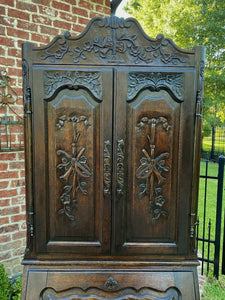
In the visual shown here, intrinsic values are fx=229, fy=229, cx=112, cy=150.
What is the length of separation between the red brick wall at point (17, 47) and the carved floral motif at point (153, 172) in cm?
121

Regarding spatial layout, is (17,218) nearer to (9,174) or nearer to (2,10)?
(9,174)

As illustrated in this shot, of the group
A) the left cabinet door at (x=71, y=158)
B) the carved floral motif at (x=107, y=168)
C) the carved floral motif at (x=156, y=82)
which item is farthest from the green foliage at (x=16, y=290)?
the carved floral motif at (x=156, y=82)

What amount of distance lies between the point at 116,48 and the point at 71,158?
0.72 m

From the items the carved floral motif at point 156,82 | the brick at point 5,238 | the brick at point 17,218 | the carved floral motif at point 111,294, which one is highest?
the carved floral motif at point 156,82

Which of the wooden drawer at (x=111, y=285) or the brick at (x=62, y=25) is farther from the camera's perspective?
the brick at (x=62, y=25)

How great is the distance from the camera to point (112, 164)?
1.44m

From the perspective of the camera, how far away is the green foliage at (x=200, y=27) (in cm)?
652

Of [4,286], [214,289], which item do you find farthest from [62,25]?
[214,289]

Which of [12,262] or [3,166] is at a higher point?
[3,166]

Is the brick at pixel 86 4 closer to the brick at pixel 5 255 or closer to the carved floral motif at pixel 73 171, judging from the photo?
the carved floral motif at pixel 73 171

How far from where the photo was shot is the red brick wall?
1.94 metres

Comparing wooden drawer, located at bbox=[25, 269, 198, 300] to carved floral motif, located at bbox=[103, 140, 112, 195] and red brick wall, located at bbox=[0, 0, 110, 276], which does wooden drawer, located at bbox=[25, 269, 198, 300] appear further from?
red brick wall, located at bbox=[0, 0, 110, 276]

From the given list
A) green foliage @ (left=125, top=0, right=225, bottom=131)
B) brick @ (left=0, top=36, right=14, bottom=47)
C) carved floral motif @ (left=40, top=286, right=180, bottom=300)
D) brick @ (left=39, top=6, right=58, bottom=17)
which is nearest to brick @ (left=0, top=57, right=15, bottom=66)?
brick @ (left=0, top=36, right=14, bottom=47)

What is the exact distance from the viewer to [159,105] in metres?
1.41
